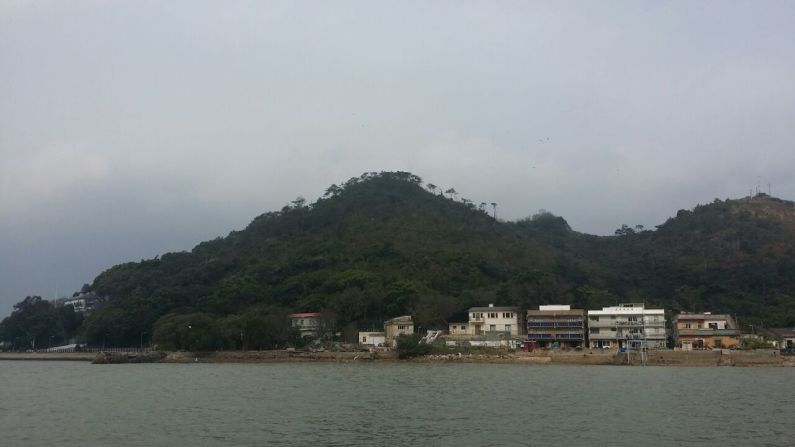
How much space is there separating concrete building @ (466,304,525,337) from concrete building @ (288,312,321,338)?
1645 centimetres

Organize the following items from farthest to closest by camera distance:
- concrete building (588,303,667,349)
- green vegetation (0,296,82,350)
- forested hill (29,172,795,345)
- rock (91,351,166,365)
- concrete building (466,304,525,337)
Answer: green vegetation (0,296,82,350) < forested hill (29,172,795,345) < rock (91,351,166,365) < concrete building (466,304,525,337) < concrete building (588,303,667,349)

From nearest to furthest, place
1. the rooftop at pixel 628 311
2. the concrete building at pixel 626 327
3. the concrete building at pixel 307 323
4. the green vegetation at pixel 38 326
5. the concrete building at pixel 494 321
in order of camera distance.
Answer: the concrete building at pixel 626 327
the rooftop at pixel 628 311
the concrete building at pixel 494 321
the concrete building at pixel 307 323
the green vegetation at pixel 38 326

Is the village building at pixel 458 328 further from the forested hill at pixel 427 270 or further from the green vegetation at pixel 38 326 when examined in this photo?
the green vegetation at pixel 38 326

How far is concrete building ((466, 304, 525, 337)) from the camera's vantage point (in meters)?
69.2

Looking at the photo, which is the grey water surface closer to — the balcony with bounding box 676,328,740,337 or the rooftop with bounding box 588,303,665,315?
the balcony with bounding box 676,328,740,337

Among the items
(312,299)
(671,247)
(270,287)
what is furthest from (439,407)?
(671,247)

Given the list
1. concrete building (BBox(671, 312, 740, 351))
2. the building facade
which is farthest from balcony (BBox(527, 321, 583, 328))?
the building facade

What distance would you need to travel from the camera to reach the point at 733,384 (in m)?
37.3

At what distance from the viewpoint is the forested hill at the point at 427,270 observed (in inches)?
2940

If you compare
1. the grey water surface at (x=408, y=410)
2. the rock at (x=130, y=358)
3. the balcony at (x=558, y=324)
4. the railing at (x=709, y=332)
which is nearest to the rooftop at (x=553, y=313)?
the balcony at (x=558, y=324)

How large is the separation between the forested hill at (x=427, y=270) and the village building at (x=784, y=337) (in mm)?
3778

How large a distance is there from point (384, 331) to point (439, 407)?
143 ft

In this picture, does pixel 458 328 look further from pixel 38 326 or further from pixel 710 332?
pixel 38 326

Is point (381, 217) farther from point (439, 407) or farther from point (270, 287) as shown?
point (439, 407)
